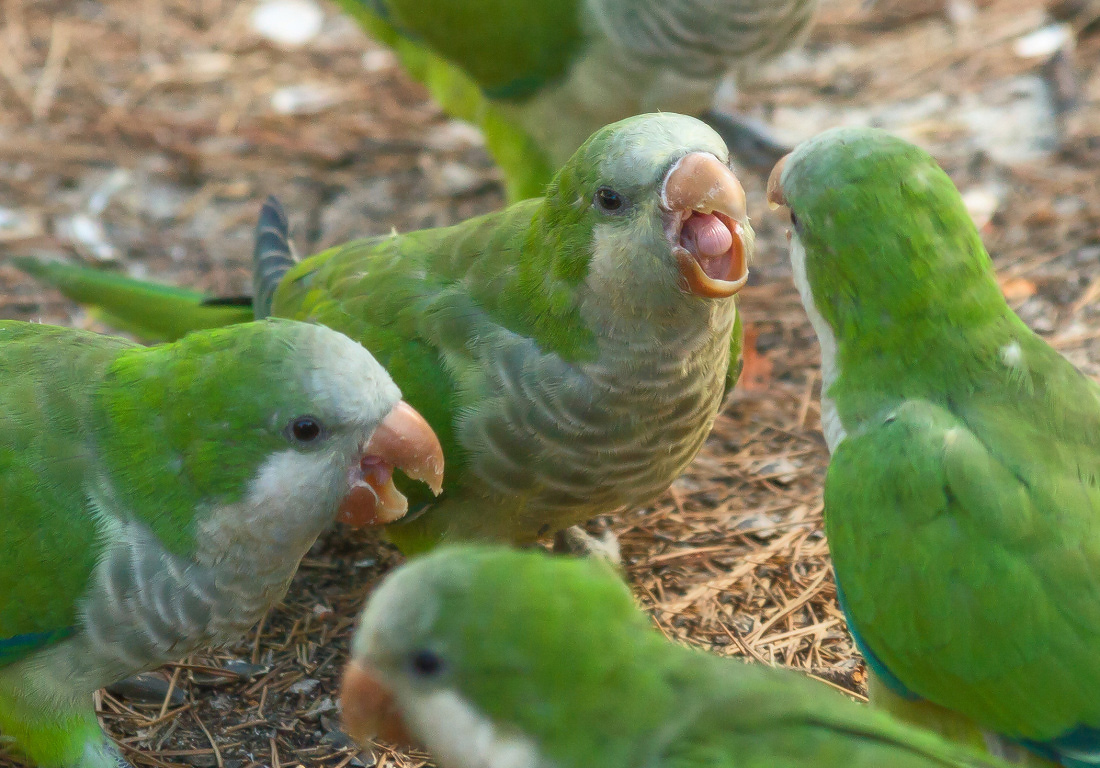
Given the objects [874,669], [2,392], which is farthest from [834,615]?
[2,392]

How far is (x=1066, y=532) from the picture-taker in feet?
9.10

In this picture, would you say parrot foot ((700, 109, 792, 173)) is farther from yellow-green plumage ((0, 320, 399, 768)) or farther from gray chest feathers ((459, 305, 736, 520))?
yellow-green plumage ((0, 320, 399, 768))

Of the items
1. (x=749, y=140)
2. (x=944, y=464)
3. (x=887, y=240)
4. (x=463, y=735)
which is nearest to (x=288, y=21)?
(x=749, y=140)

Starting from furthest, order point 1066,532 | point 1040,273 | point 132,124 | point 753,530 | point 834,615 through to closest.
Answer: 1. point 132,124
2. point 1040,273
3. point 753,530
4. point 834,615
5. point 1066,532

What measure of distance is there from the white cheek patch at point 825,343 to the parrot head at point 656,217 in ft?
0.67

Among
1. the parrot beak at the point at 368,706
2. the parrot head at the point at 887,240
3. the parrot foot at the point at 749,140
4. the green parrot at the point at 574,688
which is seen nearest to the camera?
the green parrot at the point at 574,688

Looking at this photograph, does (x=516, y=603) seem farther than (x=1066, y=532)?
No

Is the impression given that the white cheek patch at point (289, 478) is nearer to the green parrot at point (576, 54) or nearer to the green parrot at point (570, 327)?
the green parrot at point (570, 327)

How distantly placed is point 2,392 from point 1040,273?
414cm

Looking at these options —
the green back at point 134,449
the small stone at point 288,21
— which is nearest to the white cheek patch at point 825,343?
the green back at point 134,449

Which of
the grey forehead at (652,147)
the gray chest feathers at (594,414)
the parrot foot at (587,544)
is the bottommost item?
the parrot foot at (587,544)

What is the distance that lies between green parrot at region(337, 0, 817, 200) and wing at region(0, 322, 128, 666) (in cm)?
258

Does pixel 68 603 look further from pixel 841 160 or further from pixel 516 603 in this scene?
pixel 841 160

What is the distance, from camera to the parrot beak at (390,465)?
9.87 feet
